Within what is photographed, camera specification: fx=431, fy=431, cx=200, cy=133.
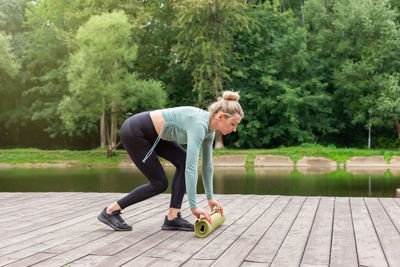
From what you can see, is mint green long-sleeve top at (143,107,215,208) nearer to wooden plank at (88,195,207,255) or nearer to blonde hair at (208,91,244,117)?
blonde hair at (208,91,244,117)

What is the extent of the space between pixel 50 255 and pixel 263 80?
20.6 meters

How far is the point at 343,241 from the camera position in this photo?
3295 millimetres

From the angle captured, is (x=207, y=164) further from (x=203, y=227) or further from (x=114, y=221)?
(x=114, y=221)

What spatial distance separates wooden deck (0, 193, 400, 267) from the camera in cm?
286

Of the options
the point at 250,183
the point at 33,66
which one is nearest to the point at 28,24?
the point at 33,66

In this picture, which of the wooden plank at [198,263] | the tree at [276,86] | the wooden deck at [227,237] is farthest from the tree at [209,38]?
the wooden plank at [198,263]

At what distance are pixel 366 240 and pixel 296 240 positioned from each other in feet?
1.75

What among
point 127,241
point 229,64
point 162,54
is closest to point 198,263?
point 127,241

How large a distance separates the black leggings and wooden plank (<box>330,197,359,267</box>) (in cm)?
136

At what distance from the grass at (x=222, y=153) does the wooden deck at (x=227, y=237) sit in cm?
1355

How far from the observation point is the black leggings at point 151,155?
12.2 ft

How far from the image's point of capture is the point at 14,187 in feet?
35.7

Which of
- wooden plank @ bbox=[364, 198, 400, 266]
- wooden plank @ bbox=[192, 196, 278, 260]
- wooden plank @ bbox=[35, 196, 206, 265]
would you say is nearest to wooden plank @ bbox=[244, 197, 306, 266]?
wooden plank @ bbox=[192, 196, 278, 260]

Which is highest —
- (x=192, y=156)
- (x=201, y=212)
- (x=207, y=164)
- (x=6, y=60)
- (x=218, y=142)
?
(x=6, y=60)
